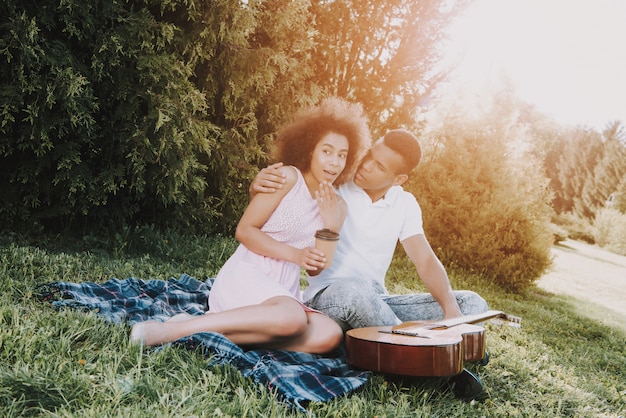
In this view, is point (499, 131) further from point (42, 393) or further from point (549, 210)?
point (42, 393)

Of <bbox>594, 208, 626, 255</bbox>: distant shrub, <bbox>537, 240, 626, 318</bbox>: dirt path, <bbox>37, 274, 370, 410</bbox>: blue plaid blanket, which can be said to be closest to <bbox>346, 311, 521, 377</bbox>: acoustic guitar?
<bbox>37, 274, 370, 410</bbox>: blue plaid blanket

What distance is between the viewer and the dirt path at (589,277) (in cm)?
1027

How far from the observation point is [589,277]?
1357 centimetres

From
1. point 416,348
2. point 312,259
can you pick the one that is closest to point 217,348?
point 312,259

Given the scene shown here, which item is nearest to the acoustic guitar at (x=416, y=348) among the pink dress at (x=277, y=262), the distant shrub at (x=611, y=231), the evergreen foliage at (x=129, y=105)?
the pink dress at (x=277, y=262)

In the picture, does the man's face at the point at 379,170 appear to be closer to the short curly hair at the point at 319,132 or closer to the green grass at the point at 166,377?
the short curly hair at the point at 319,132

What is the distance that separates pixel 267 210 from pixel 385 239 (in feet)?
2.58

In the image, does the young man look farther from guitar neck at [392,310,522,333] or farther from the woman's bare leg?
the woman's bare leg

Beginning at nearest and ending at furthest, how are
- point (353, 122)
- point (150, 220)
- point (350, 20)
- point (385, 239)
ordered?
point (353, 122) → point (385, 239) → point (150, 220) → point (350, 20)

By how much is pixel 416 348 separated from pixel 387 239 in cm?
101

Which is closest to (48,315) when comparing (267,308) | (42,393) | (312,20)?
(42,393)

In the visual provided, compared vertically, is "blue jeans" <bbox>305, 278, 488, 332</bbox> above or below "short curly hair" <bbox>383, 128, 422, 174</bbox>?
below

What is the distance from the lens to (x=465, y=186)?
8023 millimetres

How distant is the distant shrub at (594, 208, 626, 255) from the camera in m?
21.4
